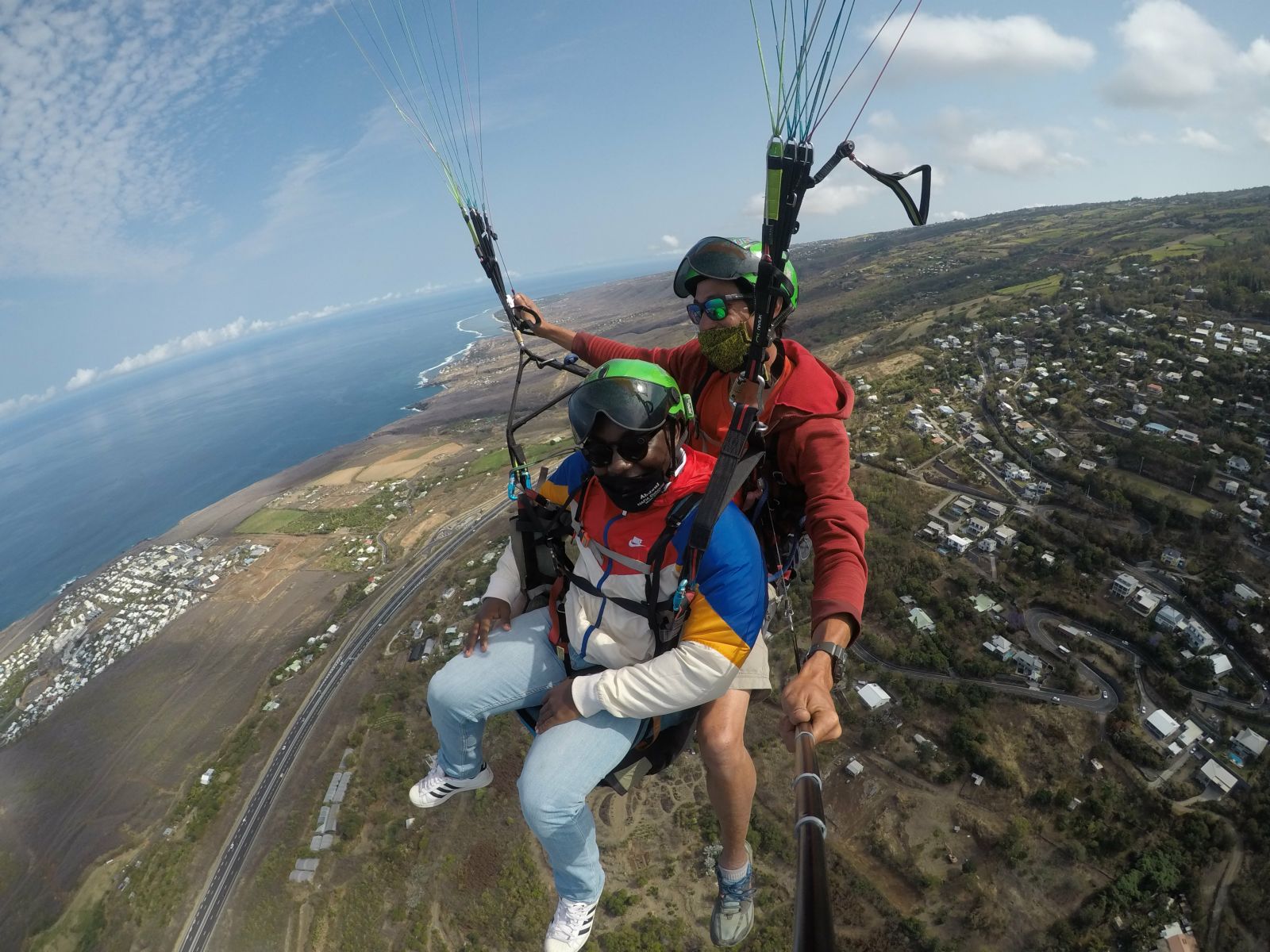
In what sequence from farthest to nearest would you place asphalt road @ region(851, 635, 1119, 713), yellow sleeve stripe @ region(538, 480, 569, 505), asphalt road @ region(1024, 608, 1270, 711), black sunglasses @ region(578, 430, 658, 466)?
asphalt road @ region(851, 635, 1119, 713) → asphalt road @ region(1024, 608, 1270, 711) → yellow sleeve stripe @ region(538, 480, 569, 505) → black sunglasses @ region(578, 430, 658, 466)

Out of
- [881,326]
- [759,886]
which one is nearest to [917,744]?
[759,886]

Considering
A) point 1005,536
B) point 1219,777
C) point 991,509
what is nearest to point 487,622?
point 1219,777

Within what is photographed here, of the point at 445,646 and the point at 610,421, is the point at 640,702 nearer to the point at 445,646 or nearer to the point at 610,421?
the point at 610,421

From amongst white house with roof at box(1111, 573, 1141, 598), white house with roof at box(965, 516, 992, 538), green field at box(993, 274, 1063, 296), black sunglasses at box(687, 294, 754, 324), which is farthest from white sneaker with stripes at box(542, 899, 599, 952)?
green field at box(993, 274, 1063, 296)

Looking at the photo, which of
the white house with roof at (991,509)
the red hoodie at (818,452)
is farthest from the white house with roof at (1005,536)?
the red hoodie at (818,452)

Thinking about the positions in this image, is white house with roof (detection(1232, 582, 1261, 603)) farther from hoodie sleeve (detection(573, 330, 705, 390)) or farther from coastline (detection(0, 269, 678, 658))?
coastline (detection(0, 269, 678, 658))
